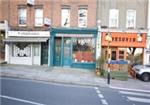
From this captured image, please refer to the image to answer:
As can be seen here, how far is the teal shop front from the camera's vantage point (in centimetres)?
2695

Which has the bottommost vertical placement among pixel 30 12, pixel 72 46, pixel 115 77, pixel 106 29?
pixel 115 77

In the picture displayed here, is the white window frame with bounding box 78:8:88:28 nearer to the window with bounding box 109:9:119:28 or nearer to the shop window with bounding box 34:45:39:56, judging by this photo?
the window with bounding box 109:9:119:28

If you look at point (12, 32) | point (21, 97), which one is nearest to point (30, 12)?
point (12, 32)

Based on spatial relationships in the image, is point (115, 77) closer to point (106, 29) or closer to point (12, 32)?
point (106, 29)

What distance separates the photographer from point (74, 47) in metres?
27.4

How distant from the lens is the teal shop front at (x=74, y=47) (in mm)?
26953

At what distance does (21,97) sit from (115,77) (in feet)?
Result: 36.9

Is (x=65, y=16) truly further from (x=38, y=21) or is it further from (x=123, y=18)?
(x=123, y=18)

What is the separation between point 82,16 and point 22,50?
714cm

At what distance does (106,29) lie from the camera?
87.4 feet

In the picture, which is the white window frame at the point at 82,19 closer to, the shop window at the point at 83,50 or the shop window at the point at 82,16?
the shop window at the point at 82,16

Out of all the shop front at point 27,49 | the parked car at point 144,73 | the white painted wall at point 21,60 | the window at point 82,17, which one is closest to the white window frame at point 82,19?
the window at point 82,17

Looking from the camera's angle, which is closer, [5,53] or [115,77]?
[115,77]

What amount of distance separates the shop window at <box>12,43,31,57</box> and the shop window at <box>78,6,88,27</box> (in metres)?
5.87
